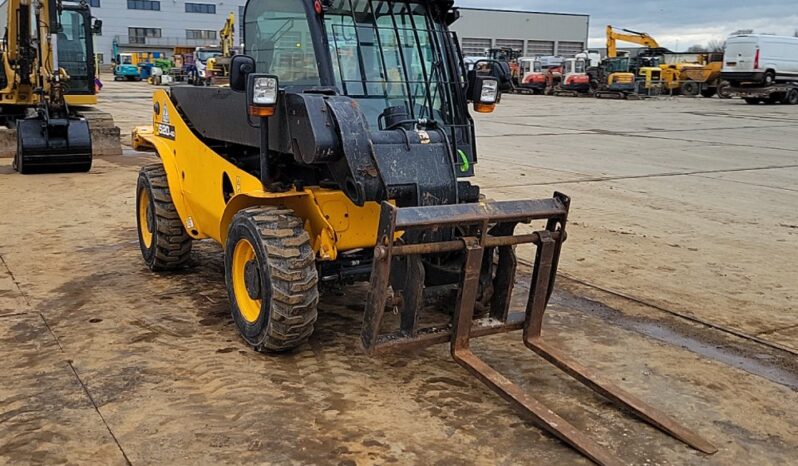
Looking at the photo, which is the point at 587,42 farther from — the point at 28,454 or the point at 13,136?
the point at 28,454

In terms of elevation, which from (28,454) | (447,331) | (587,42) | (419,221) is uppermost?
(587,42)

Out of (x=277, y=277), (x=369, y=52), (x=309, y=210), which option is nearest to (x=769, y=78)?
(x=369, y=52)

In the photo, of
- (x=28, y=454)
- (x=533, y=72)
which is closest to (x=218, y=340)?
(x=28, y=454)

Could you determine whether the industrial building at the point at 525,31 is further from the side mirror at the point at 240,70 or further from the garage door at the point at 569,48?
the side mirror at the point at 240,70

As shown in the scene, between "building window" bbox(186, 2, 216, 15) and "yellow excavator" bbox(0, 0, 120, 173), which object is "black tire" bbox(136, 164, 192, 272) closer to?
"yellow excavator" bbox(0, 0, 120, 173)

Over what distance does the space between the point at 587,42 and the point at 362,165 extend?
282ft

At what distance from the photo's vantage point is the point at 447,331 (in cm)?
403

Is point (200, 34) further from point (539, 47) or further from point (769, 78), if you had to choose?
point (769, 78)

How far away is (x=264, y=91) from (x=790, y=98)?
1343 inches

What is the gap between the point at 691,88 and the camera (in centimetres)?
3950

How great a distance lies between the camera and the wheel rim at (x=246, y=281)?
4426 millimetres

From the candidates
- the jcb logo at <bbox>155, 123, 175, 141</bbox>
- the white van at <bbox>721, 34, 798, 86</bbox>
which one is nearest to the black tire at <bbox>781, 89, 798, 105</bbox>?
the white van at <bbox>721, 34, 798, 86</bbox>

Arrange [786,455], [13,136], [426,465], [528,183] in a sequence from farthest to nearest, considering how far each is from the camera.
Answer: [13,136]
[528,183]
[786,455]
[426,465]

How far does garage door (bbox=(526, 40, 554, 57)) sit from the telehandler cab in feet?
258
